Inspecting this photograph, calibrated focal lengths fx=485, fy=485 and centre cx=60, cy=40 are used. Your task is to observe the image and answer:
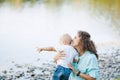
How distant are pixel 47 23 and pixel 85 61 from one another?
10739 millimetres

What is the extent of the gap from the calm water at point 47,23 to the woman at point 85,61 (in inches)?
278

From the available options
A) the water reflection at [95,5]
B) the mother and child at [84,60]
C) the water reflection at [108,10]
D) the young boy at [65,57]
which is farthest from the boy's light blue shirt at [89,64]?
Answer: the water reflection at [95,5]

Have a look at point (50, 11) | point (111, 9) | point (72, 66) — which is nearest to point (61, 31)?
point (50, 11)

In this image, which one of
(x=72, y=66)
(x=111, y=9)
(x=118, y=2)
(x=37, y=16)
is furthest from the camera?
(x=118, y=2)

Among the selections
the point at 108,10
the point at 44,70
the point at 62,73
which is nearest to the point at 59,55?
the point at 62,73

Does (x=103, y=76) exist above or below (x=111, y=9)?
below

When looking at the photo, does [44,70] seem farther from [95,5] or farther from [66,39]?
[95,5]

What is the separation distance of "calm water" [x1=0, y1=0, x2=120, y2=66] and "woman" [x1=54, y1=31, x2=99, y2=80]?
7.05 metres

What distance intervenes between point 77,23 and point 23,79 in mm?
5506

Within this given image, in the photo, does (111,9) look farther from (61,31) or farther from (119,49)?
(119,49)

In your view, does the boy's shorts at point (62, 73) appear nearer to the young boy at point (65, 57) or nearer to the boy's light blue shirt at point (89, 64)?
the young boy at point (65, 57)

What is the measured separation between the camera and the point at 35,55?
37.7ft

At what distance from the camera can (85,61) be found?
3773 mm

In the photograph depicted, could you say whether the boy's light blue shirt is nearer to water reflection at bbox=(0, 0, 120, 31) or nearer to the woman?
the woman
